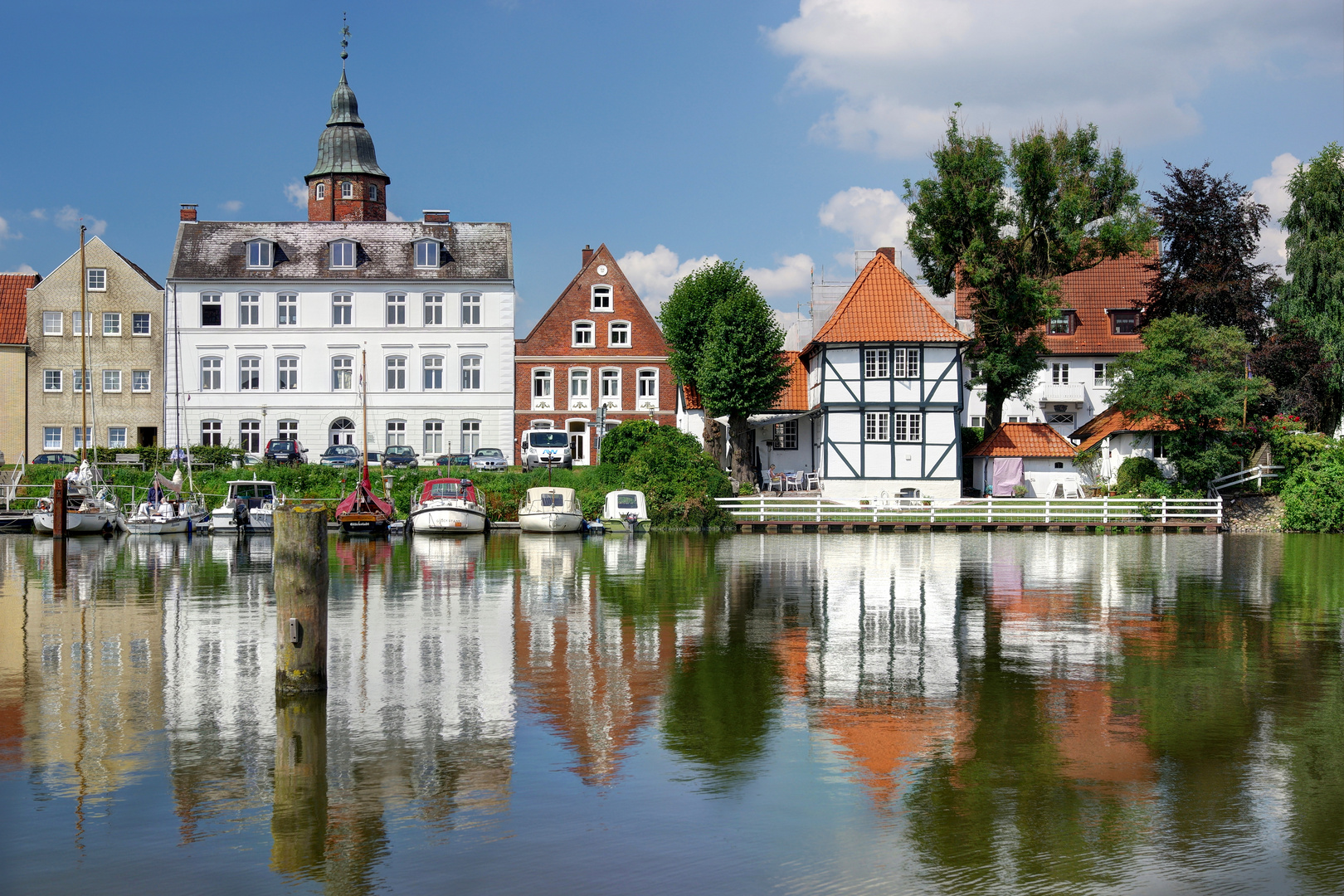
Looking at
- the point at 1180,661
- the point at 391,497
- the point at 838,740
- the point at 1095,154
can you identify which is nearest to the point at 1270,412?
the point at 1095,154

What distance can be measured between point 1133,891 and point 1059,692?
21.1 ft

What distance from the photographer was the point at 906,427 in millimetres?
57094

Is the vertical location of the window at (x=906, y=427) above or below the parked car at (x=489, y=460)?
above

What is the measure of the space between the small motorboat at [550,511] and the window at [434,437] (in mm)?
18252

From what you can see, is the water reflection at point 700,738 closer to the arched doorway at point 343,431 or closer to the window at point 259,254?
the arched doorway at point 343,431

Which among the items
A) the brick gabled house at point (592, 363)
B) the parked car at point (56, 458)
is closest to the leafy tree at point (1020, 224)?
the brick gabled house at point (592, 363)

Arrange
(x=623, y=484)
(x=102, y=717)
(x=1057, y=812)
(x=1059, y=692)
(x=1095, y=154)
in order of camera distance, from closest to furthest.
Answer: (x=1057, y=812), (x=102, y=717), (x=1059, y=692), (x=623, y=484), (x=1095, y=154)

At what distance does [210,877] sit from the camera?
850 cm

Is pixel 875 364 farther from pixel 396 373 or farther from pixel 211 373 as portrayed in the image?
pixel 211 373

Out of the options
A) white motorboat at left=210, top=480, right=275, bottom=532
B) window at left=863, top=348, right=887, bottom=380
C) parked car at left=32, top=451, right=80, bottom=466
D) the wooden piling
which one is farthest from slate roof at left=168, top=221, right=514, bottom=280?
the wooden piling

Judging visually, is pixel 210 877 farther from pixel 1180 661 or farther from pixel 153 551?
pixel 153 551

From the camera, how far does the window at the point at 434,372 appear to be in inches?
2601

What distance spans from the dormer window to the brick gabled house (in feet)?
47.9

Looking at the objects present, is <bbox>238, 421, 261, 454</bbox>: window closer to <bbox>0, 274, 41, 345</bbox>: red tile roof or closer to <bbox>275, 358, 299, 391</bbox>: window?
<bbox>275, 358, 299, 391</bbox>: window
